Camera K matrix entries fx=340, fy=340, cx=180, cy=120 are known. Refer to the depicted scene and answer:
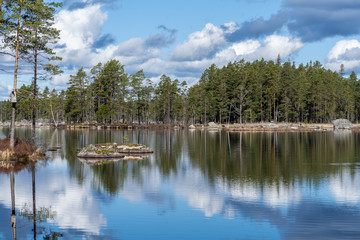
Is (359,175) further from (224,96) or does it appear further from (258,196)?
(224,96)

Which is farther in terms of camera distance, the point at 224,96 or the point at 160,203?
the point at 224,96

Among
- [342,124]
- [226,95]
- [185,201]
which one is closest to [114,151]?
[185,201]

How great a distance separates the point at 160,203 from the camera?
1841cm

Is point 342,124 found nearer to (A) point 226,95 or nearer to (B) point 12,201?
(A) point 226,95

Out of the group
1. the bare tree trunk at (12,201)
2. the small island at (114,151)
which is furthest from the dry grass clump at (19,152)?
the bare tree trunk at (12,201)

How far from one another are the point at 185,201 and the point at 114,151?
20224 millimetres

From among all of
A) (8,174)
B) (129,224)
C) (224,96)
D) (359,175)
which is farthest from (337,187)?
(224,96)

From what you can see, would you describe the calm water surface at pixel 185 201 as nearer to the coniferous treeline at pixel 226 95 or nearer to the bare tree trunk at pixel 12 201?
the bare tree trunk at pixel 12 201

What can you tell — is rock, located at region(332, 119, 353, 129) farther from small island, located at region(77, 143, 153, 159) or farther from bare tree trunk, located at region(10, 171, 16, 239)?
bare tree trunk, located at region(10, 171, 16, 239)

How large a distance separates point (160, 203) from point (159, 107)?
12896cm

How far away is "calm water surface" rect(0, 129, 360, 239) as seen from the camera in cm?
1413

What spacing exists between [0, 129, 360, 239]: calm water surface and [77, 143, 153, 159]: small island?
467 centimetres

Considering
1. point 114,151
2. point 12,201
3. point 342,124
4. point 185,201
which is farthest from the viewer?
point 342,124

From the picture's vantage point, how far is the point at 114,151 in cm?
3762
